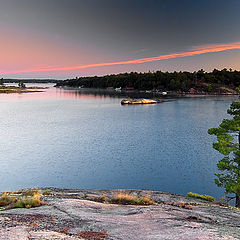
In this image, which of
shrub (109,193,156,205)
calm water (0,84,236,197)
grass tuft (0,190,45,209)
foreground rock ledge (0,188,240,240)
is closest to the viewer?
foreground rock ledge (0,188,240,240)

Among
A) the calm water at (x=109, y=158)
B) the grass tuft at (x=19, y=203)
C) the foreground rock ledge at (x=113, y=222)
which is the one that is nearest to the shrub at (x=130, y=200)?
the foreground rock ledge at (x=113, y=222)

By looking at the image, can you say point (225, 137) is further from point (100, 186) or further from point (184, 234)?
point (100, 186)

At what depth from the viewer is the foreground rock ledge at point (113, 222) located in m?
11.7

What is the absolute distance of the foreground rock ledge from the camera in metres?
11.7

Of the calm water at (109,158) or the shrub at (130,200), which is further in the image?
the calm water at (109,158)

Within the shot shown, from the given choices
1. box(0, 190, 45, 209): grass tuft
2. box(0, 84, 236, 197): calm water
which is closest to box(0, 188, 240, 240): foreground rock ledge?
box(0, 190, 45, 209): grass tuft

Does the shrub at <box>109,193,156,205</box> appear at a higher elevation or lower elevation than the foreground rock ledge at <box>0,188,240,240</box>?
lower

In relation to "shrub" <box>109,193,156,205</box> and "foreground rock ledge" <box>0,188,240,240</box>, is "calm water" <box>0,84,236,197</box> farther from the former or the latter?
"foreground rock ledge" <box>0,188,240,240</box>

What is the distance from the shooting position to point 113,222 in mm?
13836

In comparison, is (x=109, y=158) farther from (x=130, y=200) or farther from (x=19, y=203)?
(x=19, y=203)

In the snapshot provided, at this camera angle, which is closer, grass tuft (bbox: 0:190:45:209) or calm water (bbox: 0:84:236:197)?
grass tuft (bbox: 0:190:45:209)

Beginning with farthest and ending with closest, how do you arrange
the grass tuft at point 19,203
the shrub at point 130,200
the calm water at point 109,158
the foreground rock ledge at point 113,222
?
1. the calm water at point 109,158
2. the shrub at point 130,200
3. the grass tuft at point 19,203
4. the foreground rock ledge at point 113,222

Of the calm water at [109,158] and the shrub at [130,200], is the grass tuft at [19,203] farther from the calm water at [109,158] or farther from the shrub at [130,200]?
the calm water at [109,158]

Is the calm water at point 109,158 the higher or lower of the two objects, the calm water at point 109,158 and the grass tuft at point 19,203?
the lower
